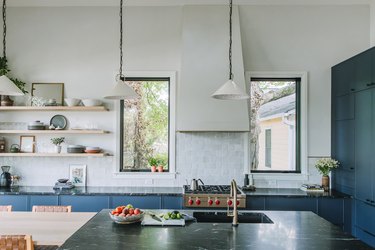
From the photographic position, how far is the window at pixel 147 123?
4945 mm

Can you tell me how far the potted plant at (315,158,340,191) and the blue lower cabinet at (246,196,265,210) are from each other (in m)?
1.00

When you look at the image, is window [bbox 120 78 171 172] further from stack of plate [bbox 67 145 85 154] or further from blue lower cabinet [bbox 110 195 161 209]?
blue lower cabinet [bbox 110 195 161 209]

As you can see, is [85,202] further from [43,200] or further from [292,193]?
[292,193]

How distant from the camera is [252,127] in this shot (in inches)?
195

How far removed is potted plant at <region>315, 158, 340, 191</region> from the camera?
4488 millimetres

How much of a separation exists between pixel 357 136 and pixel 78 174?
3705mm

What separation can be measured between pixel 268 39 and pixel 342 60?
1.10 meters

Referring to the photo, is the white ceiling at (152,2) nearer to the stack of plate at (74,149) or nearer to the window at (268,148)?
the window at (268,148)

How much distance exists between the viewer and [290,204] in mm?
4133

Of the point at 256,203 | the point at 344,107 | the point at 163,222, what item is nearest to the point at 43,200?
the point at 163,222

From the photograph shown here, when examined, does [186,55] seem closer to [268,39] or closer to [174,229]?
[268,39]

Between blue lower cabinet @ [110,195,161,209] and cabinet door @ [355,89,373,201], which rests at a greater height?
cabinet door @ [355,89,373,201]

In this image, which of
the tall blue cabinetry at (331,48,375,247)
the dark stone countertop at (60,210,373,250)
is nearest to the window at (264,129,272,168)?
the tall blue cabinetry at (331,48,375,247)

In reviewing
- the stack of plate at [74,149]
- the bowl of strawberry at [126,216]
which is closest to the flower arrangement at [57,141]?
the stack of plate at [74,149]
